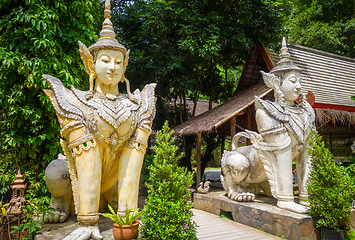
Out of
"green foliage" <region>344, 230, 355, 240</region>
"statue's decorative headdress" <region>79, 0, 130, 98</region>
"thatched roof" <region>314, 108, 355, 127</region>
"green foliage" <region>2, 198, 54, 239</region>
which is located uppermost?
"statue's decorative headdress" <region>79, 0, 130, 98</region>

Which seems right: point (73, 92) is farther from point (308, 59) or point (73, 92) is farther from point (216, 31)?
point (308, 59)

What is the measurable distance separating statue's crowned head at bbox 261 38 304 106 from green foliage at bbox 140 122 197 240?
250cm

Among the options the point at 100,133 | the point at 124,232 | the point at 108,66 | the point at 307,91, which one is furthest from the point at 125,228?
the point at 307,91

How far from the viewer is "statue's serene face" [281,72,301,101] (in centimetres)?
437

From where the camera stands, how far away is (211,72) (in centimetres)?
1110

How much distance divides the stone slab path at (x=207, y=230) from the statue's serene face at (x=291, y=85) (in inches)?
88.9

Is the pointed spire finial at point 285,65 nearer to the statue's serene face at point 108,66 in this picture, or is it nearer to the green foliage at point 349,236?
the green foliage at point 349,236

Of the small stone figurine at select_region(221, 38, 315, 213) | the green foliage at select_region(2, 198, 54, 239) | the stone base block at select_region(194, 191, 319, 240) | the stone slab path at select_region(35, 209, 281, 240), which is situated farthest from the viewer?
the small stone figurine at select_region(221, 38, 315, 213)

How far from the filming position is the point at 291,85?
4383 mm

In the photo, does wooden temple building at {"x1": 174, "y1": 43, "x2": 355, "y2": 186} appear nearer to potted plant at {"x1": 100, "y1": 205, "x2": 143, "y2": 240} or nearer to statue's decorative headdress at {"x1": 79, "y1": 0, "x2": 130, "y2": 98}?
statue's decorative headdress at {"x1": 79, "y1": 0, "x2": 130, "y2": 98}

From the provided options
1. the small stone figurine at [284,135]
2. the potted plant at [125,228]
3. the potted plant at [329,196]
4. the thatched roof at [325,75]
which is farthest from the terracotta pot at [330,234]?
the thatched roof at [325,75]

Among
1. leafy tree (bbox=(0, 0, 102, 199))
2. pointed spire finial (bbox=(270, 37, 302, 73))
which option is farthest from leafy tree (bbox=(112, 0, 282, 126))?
leafy tree (bbox=(0, 0, 102, 199))

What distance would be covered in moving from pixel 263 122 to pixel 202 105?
467 inches

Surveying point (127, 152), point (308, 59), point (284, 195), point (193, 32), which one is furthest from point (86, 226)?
point (308, 59)
